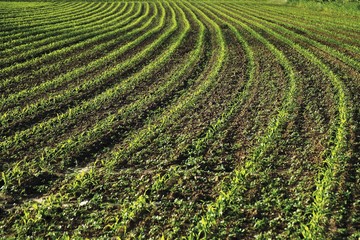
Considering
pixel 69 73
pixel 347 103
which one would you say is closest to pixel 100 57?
pixel 69 73

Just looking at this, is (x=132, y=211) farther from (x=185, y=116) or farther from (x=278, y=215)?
(x=185, y=116)

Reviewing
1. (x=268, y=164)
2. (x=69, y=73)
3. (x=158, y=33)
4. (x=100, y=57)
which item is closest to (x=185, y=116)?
(x=268, y=164)

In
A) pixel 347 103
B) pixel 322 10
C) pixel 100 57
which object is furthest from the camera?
pixel 322 10

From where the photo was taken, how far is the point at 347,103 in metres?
12.0

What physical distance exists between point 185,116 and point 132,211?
4.98 metres

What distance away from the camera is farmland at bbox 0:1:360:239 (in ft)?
21.0

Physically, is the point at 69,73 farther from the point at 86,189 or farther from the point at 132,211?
the point at 132,211

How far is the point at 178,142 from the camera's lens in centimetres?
936

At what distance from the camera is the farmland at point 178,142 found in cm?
639

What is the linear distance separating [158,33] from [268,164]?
60.7 feet

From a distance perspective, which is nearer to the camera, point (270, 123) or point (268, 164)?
point (268, 164)

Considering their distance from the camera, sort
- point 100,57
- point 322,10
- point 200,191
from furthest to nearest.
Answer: point 322,10 → point 100,57 → point 200,191

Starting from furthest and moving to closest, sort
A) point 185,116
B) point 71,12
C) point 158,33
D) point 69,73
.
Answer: point 71,12, point 158,33, point 69,73, point 185,116

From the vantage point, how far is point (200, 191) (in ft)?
23.9
